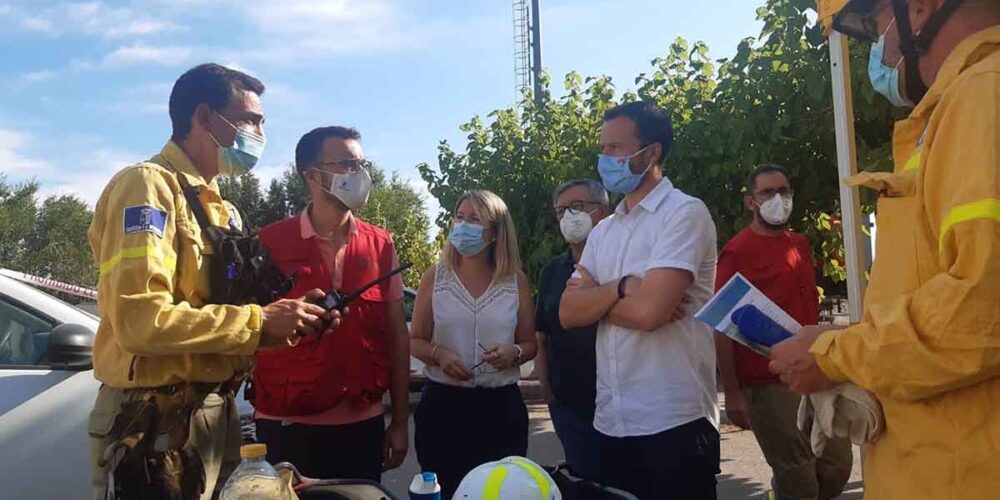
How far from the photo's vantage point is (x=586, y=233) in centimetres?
427

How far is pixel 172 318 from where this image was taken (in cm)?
229

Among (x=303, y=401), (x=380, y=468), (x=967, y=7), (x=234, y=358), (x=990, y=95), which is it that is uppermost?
(x=967, y=7)

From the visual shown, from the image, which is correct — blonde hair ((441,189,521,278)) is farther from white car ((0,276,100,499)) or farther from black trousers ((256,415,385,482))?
white car ((0,276,100,499))

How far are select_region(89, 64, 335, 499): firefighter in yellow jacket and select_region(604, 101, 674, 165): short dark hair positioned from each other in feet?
4.38

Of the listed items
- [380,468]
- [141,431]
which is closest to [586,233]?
[380,468]

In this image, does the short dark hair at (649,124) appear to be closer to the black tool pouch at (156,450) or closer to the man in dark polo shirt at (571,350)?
the man in dark polo shirt at (571,350)

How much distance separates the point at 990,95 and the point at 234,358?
84.5 inches

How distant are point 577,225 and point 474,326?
882 millimetres

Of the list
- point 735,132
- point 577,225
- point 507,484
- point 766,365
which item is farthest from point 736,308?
point 735,132

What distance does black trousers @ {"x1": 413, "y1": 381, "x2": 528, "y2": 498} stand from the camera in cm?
363

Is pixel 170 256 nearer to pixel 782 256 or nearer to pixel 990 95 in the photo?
pixel 990 95

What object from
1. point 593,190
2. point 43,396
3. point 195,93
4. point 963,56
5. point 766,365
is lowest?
point 766,365

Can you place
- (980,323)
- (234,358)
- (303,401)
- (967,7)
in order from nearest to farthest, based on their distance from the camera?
(980,323) < (967,7) < (234,358) < (303,401)

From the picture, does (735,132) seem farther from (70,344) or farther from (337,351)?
(70,344)
